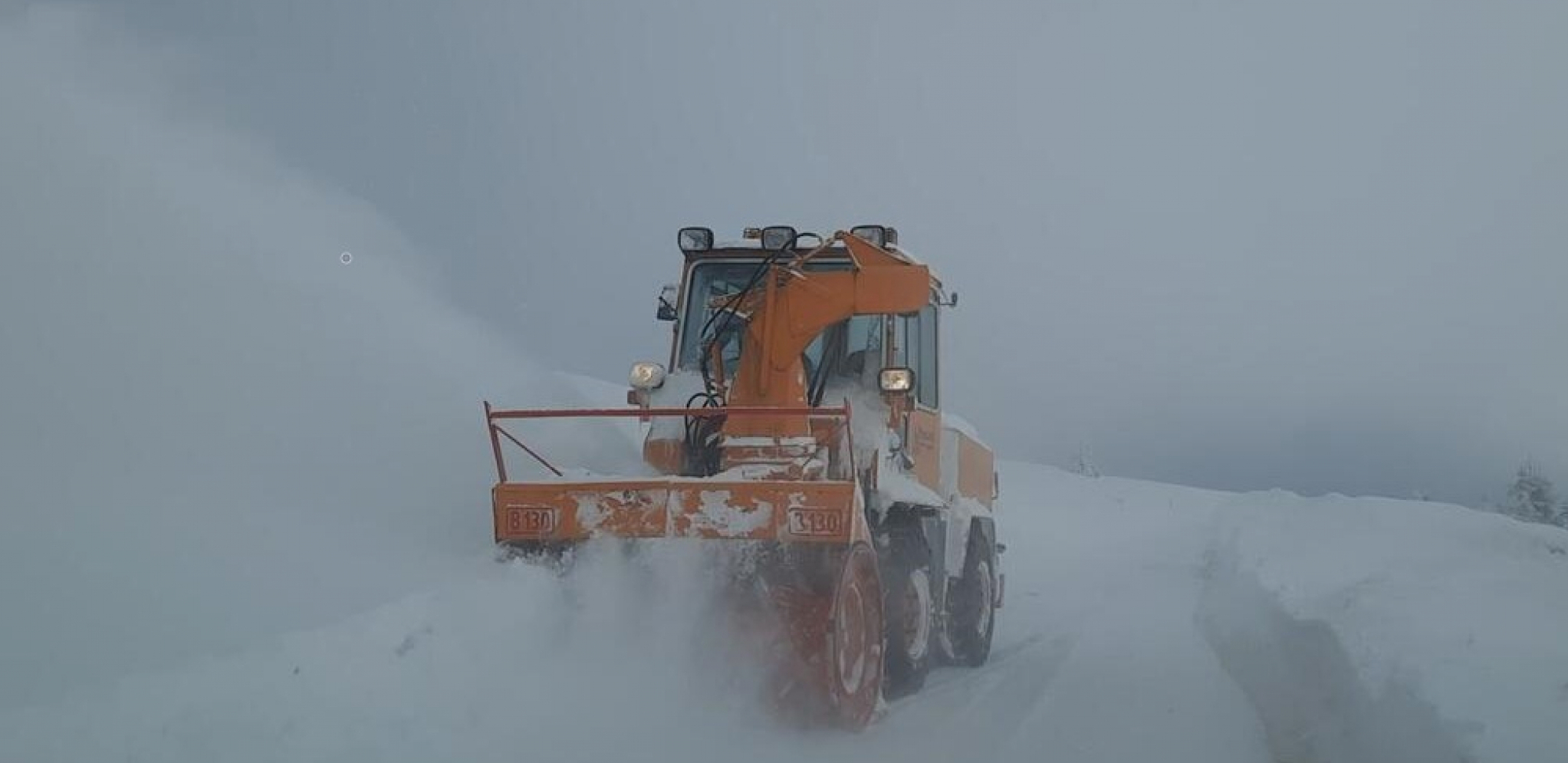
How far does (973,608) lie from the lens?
11977mm

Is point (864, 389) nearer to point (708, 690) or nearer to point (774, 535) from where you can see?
point (774, 535)

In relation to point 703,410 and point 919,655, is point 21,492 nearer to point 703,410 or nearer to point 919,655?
point 703,410

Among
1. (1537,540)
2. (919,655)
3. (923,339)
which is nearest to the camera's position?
(919,655)

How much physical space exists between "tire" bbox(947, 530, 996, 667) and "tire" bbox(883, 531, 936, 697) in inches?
70.3

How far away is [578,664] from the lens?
269 inches

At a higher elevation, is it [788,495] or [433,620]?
[788,495]

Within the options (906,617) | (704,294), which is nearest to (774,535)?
(906,617)

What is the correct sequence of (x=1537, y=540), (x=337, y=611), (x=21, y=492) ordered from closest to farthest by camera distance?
(x=337, y=611) → (x=21, y=492) → (x=1537, y=540)

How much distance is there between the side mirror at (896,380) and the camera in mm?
9094

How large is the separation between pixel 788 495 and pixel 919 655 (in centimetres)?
286

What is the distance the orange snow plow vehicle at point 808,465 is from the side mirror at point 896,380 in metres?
0.01

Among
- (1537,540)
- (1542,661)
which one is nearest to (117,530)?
(1542,661)

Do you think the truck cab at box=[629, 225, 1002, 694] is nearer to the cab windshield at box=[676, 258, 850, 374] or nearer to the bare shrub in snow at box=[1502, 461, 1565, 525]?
the cab windshield at box=[676, 258, 850, 374]

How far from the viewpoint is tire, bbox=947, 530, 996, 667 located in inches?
460
